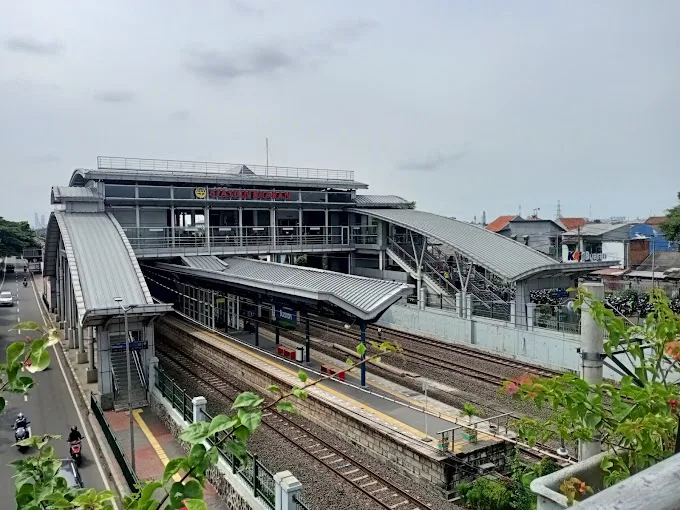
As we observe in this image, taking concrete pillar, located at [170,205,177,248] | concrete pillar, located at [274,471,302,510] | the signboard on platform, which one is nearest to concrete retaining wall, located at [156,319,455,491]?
concrete pillar, located at [274,471,302,510]

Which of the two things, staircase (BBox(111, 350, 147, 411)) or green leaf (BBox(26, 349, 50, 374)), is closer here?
green leaf (BBox(26, 349, 50, 374))

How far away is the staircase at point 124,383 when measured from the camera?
1998 cm

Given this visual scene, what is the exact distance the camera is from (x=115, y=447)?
15008 millimetres

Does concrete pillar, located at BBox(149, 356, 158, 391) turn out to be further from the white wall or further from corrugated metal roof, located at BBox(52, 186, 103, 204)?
the white wall

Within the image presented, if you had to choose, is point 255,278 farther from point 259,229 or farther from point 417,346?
point 259,229

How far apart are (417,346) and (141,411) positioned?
42.7 feet

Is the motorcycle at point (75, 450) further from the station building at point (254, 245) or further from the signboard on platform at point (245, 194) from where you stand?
the signboard on platform at point (245, 194)

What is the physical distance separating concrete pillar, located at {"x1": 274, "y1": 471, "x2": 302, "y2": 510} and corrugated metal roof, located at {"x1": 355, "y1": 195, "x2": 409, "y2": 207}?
3236cm

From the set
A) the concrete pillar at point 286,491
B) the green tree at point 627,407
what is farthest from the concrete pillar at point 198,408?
the green tree at point 627,407

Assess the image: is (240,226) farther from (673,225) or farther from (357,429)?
(673,225)

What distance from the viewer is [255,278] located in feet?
77.5

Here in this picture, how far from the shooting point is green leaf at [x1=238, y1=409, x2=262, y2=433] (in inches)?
103

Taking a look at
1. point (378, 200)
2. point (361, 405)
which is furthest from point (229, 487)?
point (378, 200)

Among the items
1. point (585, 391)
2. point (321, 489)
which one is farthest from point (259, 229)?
point (585, 391)
